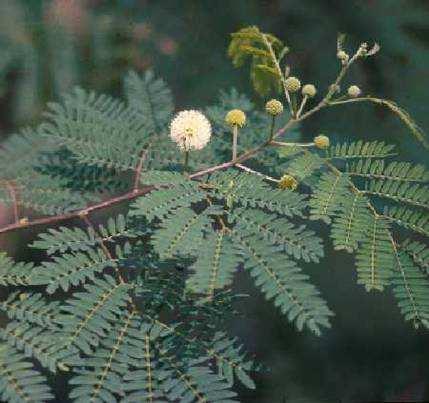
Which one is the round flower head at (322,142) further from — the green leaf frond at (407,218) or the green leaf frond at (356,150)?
the green leaf frond at (407,218)

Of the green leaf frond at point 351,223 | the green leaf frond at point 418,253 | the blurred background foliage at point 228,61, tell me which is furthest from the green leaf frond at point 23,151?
the blurred background foliage at point 228,61

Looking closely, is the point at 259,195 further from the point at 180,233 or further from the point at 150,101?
the point at 150,101

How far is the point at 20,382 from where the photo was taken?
1113mm

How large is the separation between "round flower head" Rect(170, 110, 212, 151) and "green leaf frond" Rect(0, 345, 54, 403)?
49 cm

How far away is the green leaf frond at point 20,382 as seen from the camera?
1.09 m

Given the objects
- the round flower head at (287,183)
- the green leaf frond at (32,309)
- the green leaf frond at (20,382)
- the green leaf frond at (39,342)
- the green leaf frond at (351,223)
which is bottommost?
the green leaf frond at (20,382)

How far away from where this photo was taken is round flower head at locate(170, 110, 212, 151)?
55.3 inches

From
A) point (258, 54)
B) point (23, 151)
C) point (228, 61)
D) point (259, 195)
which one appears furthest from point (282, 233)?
point (228, 61)

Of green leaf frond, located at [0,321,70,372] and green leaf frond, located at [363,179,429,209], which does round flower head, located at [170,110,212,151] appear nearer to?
green leaf frond, located at [363,179,429,209]

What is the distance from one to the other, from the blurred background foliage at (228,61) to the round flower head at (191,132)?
51.1 inches

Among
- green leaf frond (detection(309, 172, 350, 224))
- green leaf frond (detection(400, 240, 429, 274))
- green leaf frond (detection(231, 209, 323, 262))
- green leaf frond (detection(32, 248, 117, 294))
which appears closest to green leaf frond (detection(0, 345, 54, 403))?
green leaf frond (detection(32, 248, 117, 294))

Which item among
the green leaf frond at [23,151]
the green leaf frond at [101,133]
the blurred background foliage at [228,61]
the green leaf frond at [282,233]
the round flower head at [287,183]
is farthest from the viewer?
the blurred background foliage at [228,61]

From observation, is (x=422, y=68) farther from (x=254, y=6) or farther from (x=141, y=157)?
(x=141, y=157)

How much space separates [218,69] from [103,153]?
1.40 m
